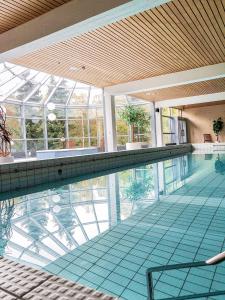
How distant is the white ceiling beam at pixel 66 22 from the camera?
13.1 feet

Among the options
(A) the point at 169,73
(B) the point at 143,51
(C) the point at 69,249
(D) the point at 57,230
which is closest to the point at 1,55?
(B) the point at 143,51

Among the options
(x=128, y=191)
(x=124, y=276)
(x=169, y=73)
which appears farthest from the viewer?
(x=169, y=73)

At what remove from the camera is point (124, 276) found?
1.90 meters

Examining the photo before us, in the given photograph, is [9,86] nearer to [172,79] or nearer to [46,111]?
[46,111]

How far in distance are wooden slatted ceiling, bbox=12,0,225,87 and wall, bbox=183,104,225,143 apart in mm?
11569

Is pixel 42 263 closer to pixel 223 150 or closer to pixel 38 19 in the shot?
pixel 38 19

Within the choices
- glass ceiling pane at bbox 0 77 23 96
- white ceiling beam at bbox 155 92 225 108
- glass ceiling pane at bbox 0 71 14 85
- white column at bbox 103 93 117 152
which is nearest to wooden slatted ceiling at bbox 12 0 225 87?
white column at bbox 103 93 117 152

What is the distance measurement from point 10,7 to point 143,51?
3.53m

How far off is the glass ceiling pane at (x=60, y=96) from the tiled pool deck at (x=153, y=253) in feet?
40.3

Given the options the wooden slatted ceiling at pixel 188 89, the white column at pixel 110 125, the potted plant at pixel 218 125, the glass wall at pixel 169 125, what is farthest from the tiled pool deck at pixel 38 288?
the potted plant at pixel 218 125

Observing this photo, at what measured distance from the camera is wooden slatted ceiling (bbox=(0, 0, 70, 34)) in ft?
14.0

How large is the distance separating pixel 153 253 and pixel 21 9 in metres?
4.37

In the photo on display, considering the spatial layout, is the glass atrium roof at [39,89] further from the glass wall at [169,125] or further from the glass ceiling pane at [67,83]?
the glass wall at [169,125]

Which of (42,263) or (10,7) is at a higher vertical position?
(10,7)
